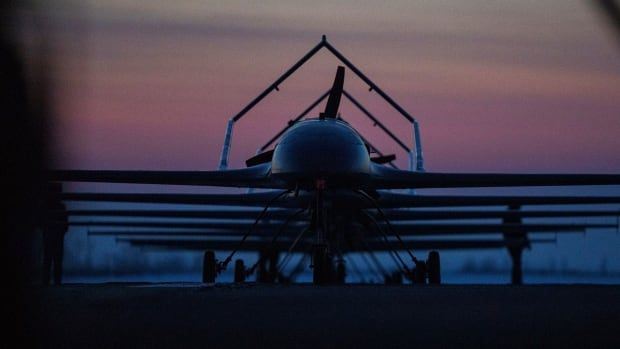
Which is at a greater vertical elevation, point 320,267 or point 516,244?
point 516,244

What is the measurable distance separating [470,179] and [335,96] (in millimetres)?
3891

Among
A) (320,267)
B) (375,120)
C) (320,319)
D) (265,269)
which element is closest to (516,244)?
(265,269)

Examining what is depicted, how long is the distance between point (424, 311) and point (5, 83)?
5.51 metres

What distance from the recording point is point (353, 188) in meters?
20.2

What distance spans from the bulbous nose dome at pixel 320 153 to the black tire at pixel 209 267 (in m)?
2.12

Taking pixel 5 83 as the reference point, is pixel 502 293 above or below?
above

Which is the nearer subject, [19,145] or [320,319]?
[19,145]

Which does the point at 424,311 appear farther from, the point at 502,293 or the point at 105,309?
the point at 502,293

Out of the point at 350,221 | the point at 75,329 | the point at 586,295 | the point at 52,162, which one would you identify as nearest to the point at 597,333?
the point at 75,329

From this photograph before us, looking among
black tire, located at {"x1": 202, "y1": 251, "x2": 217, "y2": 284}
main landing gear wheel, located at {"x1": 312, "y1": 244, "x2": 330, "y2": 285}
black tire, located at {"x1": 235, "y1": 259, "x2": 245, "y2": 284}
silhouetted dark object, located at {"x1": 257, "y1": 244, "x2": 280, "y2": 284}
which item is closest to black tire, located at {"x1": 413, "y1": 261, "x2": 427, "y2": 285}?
black tire, located at {"x1": 235, "y1": 259, "x2": 245, "y2": 284}

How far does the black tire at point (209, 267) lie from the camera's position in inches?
792

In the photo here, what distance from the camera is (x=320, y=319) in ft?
23.3

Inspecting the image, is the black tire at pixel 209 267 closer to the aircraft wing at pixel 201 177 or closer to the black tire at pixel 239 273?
the black tire at pixel 239 273

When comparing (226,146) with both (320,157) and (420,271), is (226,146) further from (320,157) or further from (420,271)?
(420,271)
